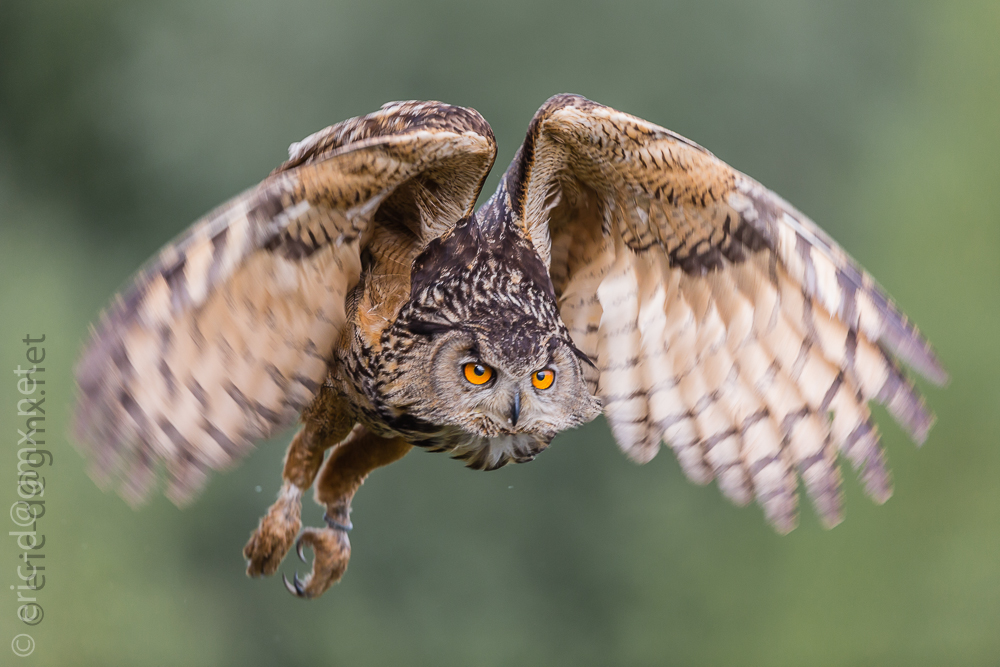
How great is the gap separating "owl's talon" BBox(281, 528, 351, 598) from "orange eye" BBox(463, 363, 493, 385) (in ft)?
2.53

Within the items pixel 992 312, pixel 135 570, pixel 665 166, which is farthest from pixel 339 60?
pixel 665 166

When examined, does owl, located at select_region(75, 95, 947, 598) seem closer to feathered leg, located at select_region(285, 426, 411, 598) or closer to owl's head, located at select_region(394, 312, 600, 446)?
owl's head, located at select_region(394, 312, 600, 446)

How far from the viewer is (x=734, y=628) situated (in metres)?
8.13

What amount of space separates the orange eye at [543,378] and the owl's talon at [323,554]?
2.63 feet

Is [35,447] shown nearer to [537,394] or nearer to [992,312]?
[537,394]

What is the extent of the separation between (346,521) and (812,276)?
126 centimetres

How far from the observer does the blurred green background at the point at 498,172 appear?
673 cm

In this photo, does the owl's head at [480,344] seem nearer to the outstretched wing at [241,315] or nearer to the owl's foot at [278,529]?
the outstretched wing at [241,315]

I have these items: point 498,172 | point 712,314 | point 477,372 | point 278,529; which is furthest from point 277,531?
point 498,172

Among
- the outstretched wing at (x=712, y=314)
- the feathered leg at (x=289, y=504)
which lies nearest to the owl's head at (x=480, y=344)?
the outstretched wing at (x=712, y=314)

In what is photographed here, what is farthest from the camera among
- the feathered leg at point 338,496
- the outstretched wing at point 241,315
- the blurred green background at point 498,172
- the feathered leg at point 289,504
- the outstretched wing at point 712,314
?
the blurred green background at point 498,172

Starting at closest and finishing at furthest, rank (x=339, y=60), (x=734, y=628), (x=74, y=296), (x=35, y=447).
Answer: (x=35, y=447), (x=74, y=296), (x=339, y=60), (x=734, y=628)

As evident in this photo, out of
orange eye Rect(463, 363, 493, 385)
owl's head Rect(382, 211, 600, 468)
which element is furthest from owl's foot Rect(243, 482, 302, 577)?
orange eye Rect(463, 363, 493, 385)

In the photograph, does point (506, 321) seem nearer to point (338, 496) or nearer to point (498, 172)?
point (338, 496)
